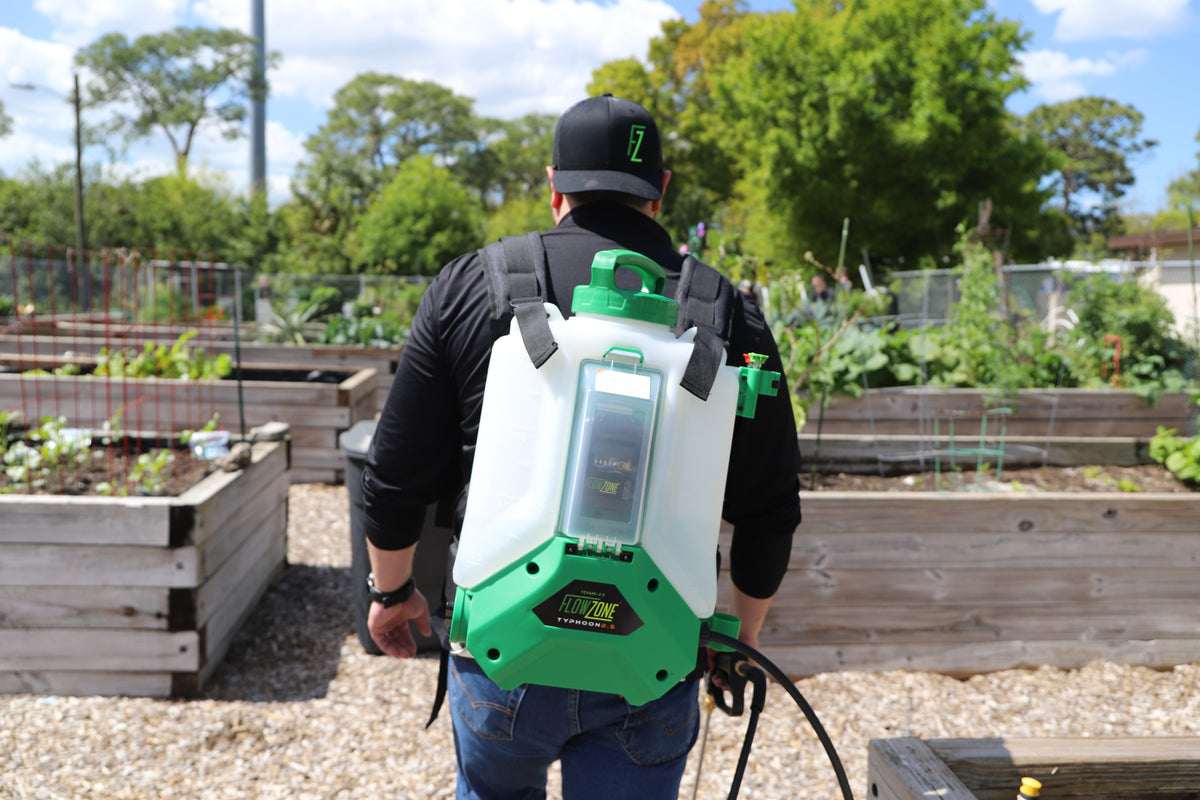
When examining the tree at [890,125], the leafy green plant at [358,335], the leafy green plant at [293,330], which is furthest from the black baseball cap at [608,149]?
the tree at [890,125]

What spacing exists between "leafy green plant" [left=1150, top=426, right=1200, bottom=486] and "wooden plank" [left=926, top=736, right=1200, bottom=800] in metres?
3.33

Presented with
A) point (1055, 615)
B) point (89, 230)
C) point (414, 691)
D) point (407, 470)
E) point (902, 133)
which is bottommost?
point (414, 691)

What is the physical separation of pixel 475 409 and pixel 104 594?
2.35 m

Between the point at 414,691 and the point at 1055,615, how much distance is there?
244 centimetres

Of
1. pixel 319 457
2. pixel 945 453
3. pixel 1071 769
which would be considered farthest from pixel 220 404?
pixel 1071 769

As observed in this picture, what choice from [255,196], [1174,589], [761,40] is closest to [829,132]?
[761,40]

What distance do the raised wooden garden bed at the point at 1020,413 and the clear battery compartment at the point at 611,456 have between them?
435cm

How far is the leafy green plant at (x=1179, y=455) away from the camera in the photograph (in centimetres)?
432

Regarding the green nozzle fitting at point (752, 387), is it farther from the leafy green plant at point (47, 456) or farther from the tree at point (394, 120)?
the tree at point (394, 120)

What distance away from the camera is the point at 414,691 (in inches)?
130

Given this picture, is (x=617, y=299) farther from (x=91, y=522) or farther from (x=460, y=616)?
(x=91, y=522)

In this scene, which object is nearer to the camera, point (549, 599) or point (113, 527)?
point (549, 599)

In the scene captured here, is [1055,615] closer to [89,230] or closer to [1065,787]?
[1065,787]

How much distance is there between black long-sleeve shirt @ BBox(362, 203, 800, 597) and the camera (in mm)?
1391
